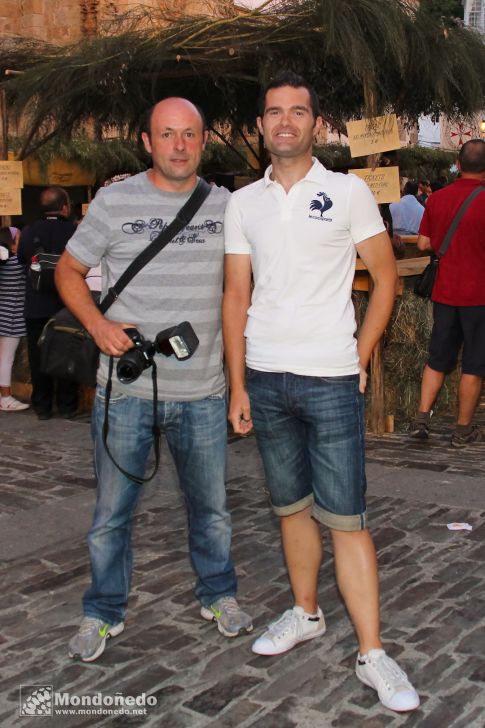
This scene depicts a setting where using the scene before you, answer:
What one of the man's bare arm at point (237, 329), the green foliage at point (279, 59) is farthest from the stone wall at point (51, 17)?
the man's bare arm at point (237, 329)

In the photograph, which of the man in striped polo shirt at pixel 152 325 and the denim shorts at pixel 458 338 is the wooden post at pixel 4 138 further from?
the man in striped polo shirt at pixel 152 325

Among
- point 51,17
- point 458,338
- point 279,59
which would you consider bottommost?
point 458,338

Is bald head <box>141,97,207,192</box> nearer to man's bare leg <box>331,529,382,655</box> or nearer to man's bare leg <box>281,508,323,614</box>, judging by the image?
man's bare leg <box>281,508,323,614</box>

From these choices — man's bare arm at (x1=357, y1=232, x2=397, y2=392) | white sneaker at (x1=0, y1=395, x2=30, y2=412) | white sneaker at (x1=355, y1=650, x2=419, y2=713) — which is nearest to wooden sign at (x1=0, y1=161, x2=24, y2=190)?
white sneaker at (x1=0, y1=395, x2=30, y2=412)

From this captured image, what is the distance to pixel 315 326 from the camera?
340cm

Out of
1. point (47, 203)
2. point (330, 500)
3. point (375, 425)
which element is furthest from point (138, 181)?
point (47, 203)

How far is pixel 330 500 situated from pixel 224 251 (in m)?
1.01

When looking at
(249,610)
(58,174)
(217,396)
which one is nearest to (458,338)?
(249,610)

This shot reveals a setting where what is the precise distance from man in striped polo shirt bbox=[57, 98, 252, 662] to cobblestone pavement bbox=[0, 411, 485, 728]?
11.2 inches

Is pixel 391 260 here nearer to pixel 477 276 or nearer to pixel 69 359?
pixel 69 359

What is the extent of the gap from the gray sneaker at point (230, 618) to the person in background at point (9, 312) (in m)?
5.61

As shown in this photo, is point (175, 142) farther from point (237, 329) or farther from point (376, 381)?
point (376, 381)

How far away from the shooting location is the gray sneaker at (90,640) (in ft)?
12.5

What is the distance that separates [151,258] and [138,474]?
2.69 feet
